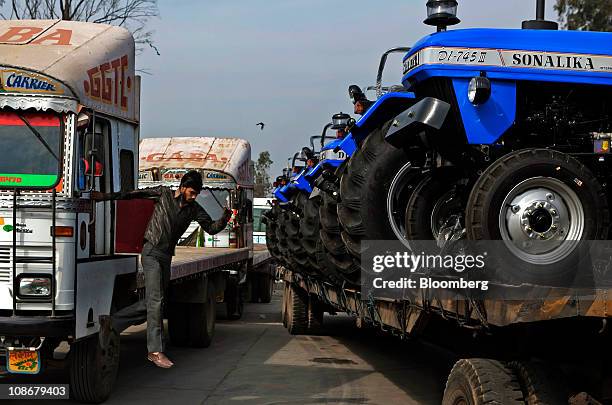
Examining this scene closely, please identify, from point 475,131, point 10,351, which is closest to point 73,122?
point 10,351

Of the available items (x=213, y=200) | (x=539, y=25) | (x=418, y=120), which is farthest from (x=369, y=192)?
(x=213, y=200)

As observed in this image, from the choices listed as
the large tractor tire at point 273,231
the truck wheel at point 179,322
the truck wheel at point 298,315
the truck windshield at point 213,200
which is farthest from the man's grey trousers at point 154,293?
the truck windshield at point 213,200

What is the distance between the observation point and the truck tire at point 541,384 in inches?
179

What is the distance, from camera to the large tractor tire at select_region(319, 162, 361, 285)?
7348mm

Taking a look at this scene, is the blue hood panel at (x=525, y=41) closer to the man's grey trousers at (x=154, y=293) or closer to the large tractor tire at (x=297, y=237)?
the man's grey trousers at (x=154, y=293)

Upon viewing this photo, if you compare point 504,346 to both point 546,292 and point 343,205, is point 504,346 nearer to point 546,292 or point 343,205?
point 546,292

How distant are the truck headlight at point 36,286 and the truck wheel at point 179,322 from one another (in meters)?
4.48

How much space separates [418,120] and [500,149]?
62 centimetres

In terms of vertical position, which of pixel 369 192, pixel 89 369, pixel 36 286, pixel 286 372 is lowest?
pixel 286 372

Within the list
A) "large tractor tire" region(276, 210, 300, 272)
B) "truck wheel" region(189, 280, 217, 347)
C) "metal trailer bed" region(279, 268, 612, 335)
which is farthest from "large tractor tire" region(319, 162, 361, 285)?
"truck wheel" region(189, 280, 217, 347)

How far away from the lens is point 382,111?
280 inches

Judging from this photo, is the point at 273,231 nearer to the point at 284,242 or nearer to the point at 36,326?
the point at 284,242

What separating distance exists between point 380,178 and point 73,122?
2.59 metres

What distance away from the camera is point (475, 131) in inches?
237
